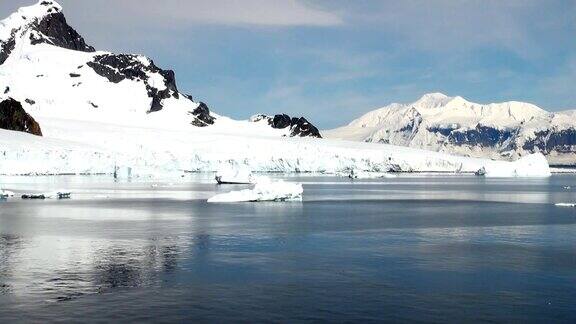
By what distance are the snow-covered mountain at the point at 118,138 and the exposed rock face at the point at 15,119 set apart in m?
0.17

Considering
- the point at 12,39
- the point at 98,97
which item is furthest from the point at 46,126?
the point at 12,39

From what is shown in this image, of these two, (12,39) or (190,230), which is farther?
(12,39)

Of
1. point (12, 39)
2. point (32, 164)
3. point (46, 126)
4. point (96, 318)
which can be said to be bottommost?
point (96, 318)

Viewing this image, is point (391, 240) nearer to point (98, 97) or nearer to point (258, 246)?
point (258, 246)

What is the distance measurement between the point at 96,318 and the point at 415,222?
71.1ft

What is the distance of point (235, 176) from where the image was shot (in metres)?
73.8

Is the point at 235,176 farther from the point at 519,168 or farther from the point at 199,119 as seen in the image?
the point at 199,119

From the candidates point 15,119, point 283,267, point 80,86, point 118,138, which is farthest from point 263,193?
point 80,86

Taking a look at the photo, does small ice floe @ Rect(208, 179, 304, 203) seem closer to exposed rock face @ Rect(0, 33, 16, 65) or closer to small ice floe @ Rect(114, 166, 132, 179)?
small ice floe @ Rect(114, 166, 132, 179)

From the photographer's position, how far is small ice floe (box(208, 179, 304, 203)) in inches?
1742

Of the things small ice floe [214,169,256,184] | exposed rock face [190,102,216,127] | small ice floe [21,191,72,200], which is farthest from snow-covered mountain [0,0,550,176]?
small ice floe [21,191,72,200]

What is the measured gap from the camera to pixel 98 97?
612 ft

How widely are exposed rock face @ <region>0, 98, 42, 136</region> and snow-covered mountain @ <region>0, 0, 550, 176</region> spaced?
0.17 meters

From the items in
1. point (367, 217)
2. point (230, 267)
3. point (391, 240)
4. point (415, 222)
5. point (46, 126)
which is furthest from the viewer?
point (46, 126)
